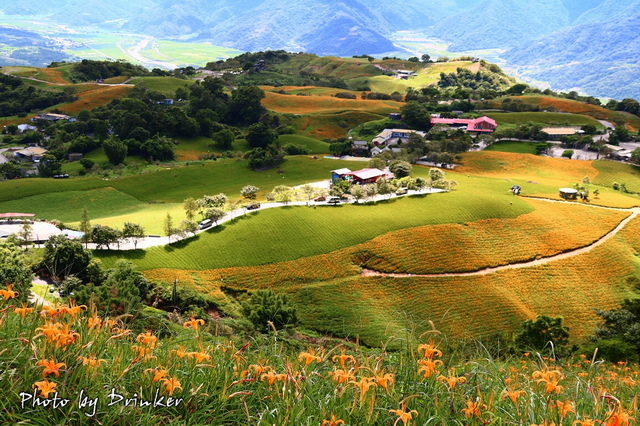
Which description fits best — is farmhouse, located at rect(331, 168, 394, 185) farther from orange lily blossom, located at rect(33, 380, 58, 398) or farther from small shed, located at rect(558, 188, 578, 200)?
orange lily blossom, located at rect(33, 380, 58, 398)

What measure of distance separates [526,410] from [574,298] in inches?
1755

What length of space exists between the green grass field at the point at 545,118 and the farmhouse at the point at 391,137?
2891cm

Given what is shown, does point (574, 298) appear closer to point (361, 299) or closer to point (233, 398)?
point (361, 299)

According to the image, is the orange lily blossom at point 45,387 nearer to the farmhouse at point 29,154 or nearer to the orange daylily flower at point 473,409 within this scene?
the orange daylily flower at point 473,409

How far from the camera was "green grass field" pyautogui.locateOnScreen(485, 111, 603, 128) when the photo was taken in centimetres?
12044

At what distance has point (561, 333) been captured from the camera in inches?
1302

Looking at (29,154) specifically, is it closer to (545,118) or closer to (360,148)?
(360,148)

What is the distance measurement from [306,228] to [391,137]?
66.3 m

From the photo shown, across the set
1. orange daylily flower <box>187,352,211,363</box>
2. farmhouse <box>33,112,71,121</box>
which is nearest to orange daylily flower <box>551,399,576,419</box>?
orange daylily flower <box>187,352,211,363</box>

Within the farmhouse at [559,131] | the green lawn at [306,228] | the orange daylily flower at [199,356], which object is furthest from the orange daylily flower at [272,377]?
the farmhouse at [559,131]

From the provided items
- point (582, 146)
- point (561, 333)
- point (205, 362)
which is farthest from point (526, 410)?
point (582, 146)

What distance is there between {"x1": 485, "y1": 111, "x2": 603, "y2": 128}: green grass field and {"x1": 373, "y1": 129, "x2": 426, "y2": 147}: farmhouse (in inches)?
1138

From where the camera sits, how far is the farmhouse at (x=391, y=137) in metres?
105

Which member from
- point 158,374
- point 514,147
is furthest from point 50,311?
point 514,147
